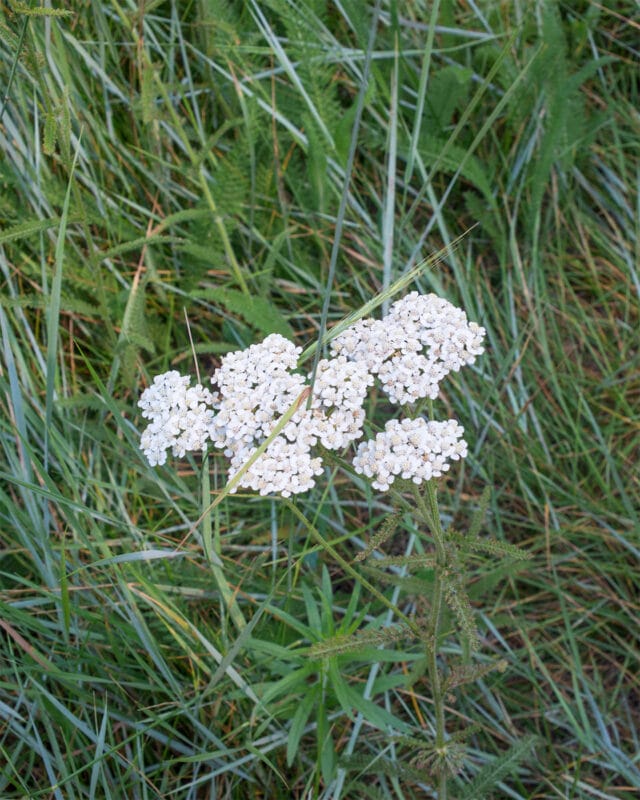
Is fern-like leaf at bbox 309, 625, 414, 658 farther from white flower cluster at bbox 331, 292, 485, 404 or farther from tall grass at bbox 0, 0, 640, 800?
white flower cluster at bbox 331, 292, 485, 404

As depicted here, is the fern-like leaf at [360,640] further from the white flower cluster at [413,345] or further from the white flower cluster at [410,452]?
the white flower cluster at [413,345]

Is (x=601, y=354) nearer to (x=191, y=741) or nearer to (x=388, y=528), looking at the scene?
(x=388, y=528)

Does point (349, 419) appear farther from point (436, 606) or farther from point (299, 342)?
point (299, 342)

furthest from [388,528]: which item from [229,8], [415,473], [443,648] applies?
[229,8]

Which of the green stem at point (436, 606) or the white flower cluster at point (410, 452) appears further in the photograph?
the green stem at point (436, 606)

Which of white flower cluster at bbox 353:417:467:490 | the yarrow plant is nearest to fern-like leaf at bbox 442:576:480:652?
the yarrow plant

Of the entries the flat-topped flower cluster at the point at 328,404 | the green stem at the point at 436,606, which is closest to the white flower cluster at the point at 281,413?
the flat-topped flower cluster at the point at 328,404

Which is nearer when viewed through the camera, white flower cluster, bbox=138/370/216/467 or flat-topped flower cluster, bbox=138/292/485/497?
flat-topped flower cluster, bbox=138/292/485/497

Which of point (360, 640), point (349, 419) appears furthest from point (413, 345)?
point (360, 640)
